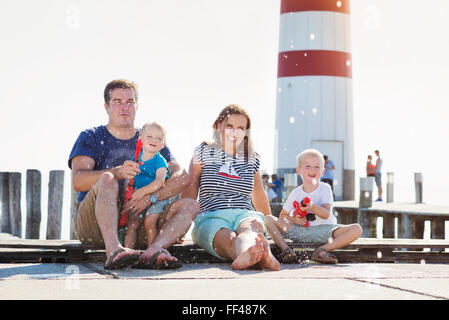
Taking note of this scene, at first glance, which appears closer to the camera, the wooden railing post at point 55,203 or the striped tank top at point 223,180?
the striped tank top at point 223,180

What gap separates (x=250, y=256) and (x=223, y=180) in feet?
3.09

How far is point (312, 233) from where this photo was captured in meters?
5.46

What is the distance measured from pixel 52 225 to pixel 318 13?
29.1ft

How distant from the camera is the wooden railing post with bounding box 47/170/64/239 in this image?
12.0 meters

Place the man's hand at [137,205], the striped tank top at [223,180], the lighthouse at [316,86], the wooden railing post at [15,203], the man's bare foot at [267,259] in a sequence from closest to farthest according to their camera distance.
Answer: the man's bare foot at [267,259] < the man's hand at [137,205] < the striped tank top at [223,180] < the wooden railing post at [15,203] < the lighthouse at [316,86]

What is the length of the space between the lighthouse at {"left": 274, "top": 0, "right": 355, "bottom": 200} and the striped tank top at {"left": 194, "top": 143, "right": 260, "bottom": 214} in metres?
12.1

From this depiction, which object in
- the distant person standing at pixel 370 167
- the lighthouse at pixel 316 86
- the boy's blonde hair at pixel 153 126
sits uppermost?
the lighthouse at pixel 316 86

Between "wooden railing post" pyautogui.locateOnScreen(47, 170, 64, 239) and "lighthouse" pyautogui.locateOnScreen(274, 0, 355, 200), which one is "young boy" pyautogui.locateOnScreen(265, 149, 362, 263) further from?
"lighthouse" pyautogui.locateOnScreen(274, 0, 355, 200)

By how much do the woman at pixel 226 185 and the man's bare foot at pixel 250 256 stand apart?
15.2 inches

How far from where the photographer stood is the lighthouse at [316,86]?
672 inches

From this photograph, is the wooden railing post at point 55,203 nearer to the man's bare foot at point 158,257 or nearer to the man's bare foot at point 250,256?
the man's bare foot at point 158,257

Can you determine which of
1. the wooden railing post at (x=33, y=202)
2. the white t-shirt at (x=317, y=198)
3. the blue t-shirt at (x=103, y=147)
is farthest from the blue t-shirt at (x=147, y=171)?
the wooden railing post at (x=33, y=202)

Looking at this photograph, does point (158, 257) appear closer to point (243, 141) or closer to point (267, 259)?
point (267, 259)

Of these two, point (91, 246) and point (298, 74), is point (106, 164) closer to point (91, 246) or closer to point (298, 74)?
point (91, 246)
